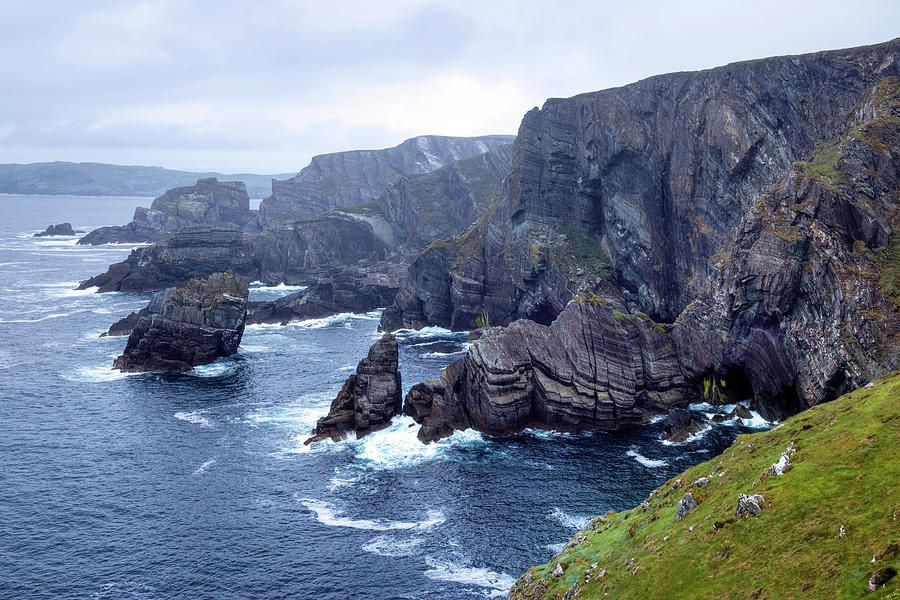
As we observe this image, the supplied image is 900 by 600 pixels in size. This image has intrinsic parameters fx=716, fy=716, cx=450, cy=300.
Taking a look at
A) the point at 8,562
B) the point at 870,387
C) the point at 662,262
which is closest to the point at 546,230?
the point at 662,262

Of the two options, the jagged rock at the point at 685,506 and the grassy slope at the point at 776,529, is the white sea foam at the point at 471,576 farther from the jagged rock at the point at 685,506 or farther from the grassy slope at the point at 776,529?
the jagged rock at the point at 685,506

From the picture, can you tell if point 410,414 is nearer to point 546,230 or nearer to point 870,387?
point 870,387

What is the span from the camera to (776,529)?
3831 cm

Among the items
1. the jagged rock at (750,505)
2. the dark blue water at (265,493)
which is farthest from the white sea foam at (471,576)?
the jagged rock at (750,505)

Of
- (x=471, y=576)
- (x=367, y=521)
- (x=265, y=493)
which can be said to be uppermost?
(x=265, y=493)

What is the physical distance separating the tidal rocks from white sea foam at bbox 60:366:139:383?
5435cm

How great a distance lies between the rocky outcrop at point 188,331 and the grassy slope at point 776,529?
90855 mm

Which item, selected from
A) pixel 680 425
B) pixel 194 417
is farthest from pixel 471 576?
pixel 194 417

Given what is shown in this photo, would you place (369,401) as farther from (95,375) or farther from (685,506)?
(95,375)

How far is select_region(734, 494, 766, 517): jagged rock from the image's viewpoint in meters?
40.7

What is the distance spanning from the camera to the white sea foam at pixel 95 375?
385 ft

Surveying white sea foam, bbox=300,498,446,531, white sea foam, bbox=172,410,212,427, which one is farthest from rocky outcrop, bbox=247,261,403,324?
white sea foam, bbox=300,498,446,531

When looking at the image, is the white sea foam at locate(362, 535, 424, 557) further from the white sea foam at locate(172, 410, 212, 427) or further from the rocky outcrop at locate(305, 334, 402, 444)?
the white sea foam at locate(172, 410, 212, 427)

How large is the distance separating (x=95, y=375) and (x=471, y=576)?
86.0m
